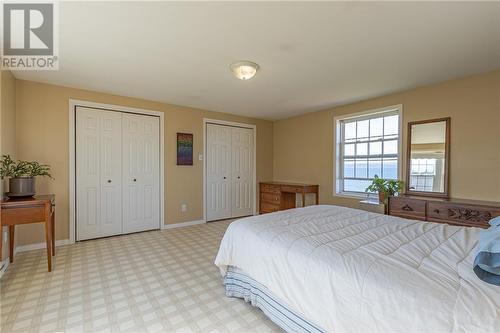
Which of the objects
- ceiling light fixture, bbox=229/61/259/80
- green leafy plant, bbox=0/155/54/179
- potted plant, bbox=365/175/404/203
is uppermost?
ceiling light fixture, bbox=229/61/259/80

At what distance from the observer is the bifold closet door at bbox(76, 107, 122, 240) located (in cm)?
353

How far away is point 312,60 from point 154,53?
5.28ft

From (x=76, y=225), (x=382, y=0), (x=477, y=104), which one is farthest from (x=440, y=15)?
(x=76, y=225)

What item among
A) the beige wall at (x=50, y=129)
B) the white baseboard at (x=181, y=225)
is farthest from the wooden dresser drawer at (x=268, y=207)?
the beige wall at (x=50, y=129)

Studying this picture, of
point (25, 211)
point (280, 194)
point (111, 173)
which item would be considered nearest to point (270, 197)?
point (280, 194)

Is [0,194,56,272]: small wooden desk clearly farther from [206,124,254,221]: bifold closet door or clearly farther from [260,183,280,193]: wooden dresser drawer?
[260,183,280,193]: wooden dresser drawer

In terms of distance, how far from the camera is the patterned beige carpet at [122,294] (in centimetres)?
172

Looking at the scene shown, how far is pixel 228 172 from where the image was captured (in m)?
5.09

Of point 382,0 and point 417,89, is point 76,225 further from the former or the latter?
point 417,89

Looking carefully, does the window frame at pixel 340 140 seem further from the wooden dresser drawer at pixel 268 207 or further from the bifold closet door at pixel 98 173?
the bifold closet door at pixel 98 173

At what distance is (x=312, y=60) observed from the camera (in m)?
2.49

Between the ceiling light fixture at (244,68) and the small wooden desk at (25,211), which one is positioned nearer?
the small wooden desk at (25,211)

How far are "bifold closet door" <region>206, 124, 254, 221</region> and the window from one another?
1975mm

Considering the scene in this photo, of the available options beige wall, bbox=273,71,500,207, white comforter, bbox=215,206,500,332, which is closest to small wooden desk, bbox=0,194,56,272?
white comforter, bbox=215,206,500,332
